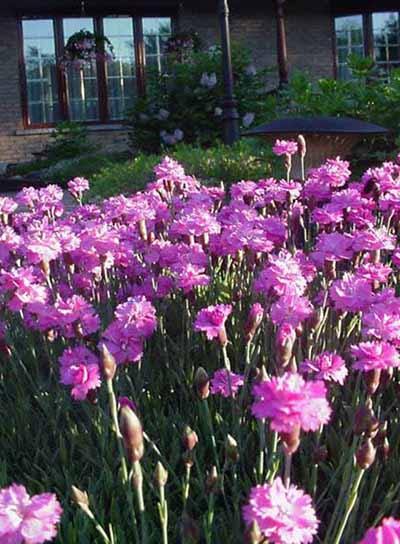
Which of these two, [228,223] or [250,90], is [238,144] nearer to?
[250,90]

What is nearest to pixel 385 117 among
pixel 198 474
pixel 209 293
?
pixel 209 293

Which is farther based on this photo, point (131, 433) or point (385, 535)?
point (131, 433)

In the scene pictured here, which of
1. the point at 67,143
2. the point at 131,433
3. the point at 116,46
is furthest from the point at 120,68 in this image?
the point at 131,433

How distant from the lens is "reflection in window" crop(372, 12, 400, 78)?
17.7 m

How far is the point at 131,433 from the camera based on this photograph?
1316 millimetres

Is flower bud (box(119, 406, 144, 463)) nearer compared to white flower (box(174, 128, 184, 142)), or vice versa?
flower bud (box(119, 406, 144, 463))

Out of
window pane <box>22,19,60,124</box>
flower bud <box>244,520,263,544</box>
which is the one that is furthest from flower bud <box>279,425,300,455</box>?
window pane <box>22,19,60,124</box>

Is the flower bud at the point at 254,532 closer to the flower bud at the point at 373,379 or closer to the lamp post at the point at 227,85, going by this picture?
the flower bud at the point at 373,379

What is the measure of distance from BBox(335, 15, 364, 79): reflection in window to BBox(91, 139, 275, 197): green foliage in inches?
368

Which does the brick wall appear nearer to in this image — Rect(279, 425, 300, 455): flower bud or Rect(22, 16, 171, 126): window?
Rect(22, 16, 171, 126): window

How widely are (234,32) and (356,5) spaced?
8.78 ft

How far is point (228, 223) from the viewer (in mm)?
2850

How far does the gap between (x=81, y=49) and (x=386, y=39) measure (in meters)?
6.52

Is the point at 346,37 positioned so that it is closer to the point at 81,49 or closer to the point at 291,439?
the point at 81,49
